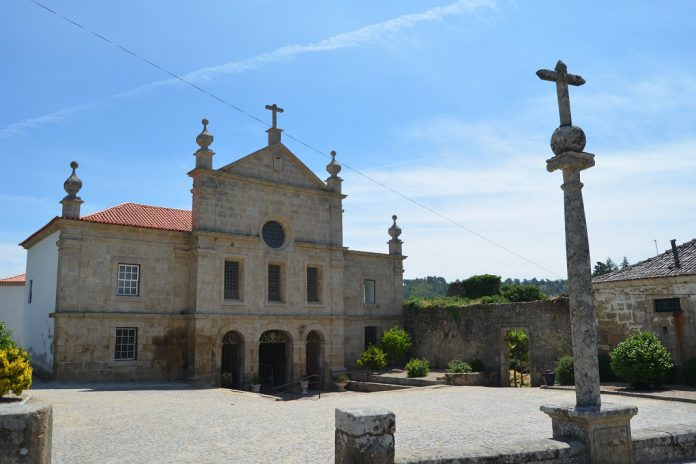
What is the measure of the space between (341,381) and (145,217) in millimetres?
11734

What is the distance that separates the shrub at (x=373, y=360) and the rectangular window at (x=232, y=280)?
269 inches

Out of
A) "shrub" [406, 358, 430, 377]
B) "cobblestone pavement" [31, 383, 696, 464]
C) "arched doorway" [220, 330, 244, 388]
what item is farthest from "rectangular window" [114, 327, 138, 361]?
"shrub" [406, 358, 430, 377]

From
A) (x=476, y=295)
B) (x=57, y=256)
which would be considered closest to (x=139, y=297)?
(x=57, y=256)

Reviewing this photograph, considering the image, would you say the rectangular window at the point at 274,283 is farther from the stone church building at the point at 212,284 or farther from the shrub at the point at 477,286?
the shrub at the point at 477,286

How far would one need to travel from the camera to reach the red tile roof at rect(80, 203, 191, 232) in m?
21.9

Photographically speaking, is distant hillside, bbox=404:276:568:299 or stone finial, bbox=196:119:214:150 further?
distant hillside, bbox=404:276:568:299

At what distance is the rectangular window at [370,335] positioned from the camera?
28969 millimetres

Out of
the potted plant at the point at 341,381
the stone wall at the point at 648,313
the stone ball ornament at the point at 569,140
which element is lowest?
the potted plant at the point at 341,381

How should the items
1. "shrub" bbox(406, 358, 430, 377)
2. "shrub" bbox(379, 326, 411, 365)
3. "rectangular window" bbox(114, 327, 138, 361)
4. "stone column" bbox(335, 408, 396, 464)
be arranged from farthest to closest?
1. "shrub" bbox(379, 326, 411, 365)
2. "shrub" bbox(406, 358, 430, 377)
3. "rectangular window" bbox(114, 327, 138, 361)
4. "stone column" bbox(335, 408, 396, 464)

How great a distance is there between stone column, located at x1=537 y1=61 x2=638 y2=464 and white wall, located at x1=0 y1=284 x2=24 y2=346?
3400cm

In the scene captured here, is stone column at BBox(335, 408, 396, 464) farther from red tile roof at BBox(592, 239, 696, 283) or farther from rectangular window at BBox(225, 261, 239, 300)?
rectangular window at BBox(225, 261, 239, 300)

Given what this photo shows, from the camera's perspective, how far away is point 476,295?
52406mm

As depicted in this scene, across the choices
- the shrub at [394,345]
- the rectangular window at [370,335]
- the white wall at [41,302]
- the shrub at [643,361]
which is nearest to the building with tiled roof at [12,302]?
the white wall at [41,302]

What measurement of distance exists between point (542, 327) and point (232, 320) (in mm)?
13043
